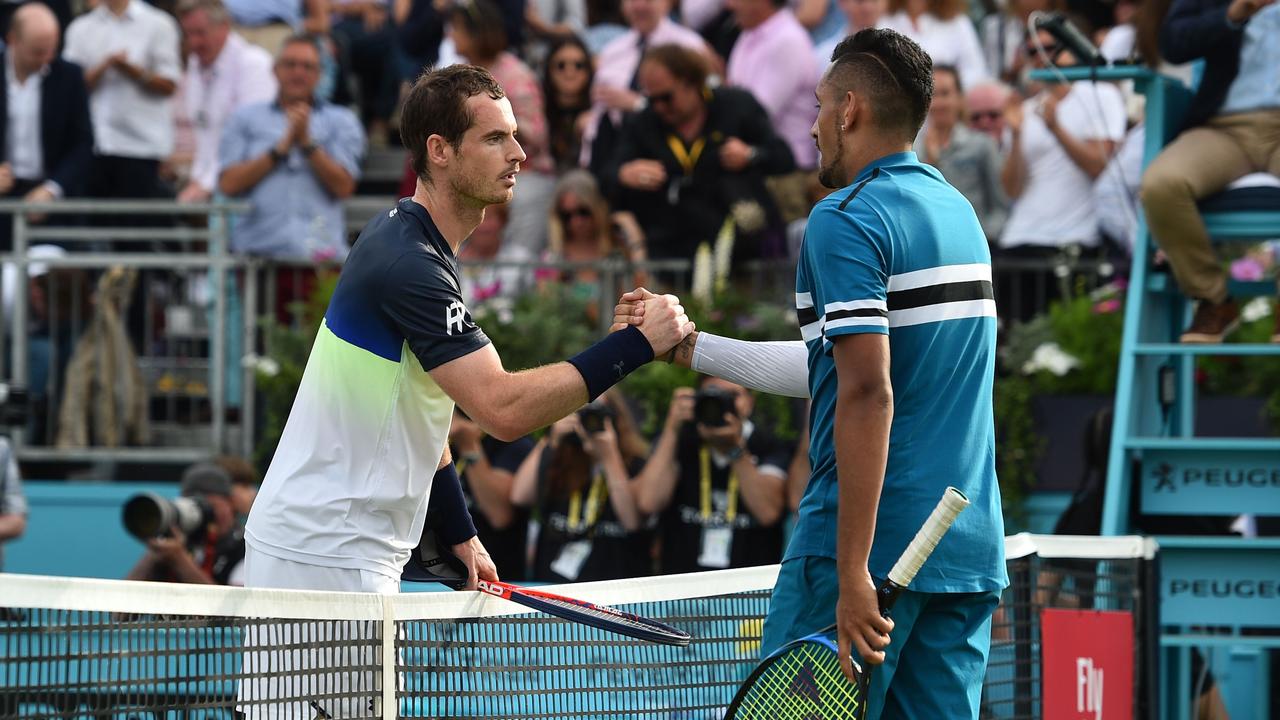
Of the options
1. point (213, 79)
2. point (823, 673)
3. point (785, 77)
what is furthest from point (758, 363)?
point (213, 79)

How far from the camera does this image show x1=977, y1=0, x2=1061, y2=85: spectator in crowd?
11500mm

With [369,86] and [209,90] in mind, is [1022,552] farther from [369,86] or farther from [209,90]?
[369,86]

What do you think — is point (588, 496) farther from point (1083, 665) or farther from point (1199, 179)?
point (1083, 665)

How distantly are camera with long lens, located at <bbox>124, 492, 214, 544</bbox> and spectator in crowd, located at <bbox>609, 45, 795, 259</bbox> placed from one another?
3289mm

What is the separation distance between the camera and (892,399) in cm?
380

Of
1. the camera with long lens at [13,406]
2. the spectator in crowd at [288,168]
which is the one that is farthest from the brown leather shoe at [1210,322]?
the camera with long lens at [13,406]

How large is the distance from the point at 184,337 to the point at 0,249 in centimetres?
150

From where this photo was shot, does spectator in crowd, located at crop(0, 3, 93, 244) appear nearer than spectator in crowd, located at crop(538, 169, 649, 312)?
No

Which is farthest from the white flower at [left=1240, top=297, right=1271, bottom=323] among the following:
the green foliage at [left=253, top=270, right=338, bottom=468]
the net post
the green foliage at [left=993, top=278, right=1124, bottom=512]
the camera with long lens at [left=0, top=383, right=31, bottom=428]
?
the camera with long lens at [left=0, top=383, right=31, bottom=428]

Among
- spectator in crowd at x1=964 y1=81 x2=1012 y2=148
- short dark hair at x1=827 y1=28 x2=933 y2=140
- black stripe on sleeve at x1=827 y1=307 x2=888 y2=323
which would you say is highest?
spectator in crowd at x1=964 y1=81 x2=1012 y2=148

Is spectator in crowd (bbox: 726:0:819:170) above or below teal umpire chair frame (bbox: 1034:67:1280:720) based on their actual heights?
above

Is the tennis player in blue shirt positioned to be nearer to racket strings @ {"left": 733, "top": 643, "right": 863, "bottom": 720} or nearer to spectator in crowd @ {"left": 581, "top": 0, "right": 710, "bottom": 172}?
racket strings @ {"left": 733, "top": 643, "right": 863, "bottom": 720}

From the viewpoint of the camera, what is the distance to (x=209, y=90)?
503 inches

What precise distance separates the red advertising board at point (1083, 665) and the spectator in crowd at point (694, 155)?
4.66 meters
